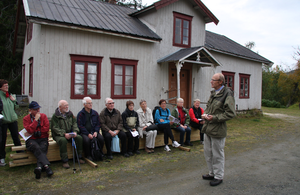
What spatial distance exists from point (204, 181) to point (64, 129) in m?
3.16

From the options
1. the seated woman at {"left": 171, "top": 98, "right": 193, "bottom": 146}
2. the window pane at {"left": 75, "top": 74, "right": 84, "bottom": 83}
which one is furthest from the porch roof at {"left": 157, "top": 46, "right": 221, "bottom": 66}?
the window pane at {"left": 75, "top": 74, "right": 84, "bottom": 83}

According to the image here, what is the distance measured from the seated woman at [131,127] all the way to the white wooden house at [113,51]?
11.8 ft

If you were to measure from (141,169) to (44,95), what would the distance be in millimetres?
5230

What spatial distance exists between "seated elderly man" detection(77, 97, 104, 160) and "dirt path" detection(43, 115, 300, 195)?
1.07 metres

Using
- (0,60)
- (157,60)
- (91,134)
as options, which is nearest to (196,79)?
(157,60)

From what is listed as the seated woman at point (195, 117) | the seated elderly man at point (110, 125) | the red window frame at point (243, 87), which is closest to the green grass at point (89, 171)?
the seated elderly man at point (110, 125)

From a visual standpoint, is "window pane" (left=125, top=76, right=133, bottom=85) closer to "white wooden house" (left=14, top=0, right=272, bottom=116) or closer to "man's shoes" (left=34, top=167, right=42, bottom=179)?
"white wooden house" (left=14, top=0, right=272, bottom=116)

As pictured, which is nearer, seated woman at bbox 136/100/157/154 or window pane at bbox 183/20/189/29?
seated woman at bbox 136/100/157/154

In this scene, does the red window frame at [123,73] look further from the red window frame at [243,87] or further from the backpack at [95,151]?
the red window frame at [243,87]

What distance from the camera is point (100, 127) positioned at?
5.67m

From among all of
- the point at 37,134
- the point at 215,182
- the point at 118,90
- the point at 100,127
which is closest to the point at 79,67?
the point at 118,90

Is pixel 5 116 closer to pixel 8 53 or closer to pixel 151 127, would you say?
pixel 151 127

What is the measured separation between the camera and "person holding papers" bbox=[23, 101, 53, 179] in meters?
4.42

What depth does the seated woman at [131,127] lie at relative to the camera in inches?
233
